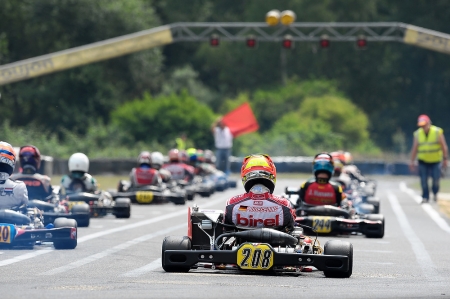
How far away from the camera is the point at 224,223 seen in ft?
36.6

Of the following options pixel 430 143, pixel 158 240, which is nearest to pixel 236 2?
pixel 430 143

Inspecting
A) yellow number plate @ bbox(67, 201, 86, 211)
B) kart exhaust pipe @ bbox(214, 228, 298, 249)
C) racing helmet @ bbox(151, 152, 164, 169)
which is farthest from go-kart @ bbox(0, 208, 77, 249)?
racing helmet @ bbox(151, 152, 164, 169)

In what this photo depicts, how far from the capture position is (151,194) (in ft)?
78.3

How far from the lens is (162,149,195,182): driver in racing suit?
28680 millimetres

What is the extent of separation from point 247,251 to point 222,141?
983 inches

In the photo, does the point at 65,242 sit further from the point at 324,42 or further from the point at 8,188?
the point at 324,42

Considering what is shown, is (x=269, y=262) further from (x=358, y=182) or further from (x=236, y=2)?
(x=236, y=2)

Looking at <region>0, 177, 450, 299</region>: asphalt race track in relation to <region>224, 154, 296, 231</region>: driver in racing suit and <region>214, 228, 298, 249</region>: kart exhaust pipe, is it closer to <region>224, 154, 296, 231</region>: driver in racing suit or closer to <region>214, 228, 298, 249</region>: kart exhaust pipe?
<region>214, 228, 298, 249</region>: kart exhaust pipe

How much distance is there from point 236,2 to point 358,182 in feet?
210

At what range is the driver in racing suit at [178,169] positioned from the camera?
28.7m

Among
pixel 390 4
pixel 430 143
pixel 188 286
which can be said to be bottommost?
pixel 188 286

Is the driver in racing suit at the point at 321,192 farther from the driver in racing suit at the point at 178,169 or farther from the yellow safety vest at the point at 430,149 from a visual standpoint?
the driver in racing suit at the point at 178,169

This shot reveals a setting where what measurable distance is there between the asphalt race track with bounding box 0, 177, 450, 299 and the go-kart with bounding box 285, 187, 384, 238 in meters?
0.22

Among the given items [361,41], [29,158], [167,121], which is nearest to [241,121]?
[361,41]
